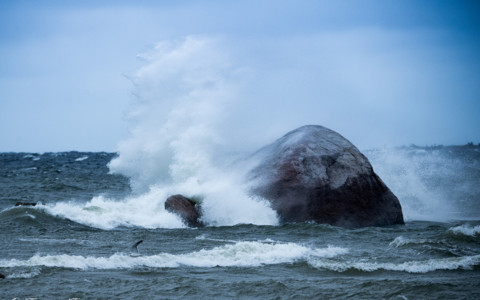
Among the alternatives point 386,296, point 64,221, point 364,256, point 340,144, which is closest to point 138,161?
point 64,221

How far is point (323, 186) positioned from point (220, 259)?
470cm

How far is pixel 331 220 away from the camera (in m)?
13.0

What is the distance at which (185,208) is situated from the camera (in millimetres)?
13391

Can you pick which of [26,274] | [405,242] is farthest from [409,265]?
[26,274]

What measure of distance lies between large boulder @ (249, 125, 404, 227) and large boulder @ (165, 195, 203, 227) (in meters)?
1.42

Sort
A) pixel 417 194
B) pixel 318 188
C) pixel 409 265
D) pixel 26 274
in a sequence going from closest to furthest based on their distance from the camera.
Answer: pixel 26 274 → pixel 409 265 → pixel 318 188 → pixel 417 194

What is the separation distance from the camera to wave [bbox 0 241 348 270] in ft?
27.2

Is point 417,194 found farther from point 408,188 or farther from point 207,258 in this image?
point 207,258

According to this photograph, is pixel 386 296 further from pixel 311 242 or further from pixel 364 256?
pixel 311 242

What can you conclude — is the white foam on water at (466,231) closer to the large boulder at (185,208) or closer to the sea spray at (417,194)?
the sea spray at (417,194)

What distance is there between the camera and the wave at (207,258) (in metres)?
8.30

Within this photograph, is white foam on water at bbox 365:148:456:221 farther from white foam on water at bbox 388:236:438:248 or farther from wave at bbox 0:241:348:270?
wave at bbox 0:241:348:270

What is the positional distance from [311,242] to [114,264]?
3705mm

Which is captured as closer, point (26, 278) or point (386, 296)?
point (386, 296)
